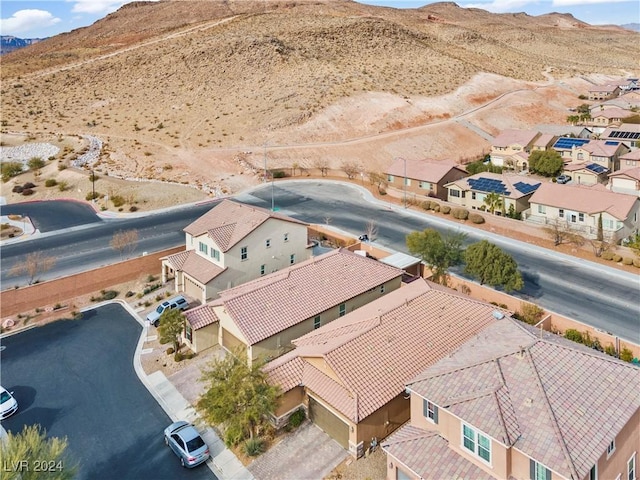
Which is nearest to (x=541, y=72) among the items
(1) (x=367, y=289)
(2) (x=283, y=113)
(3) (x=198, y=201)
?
(2) (x=283, y=113)

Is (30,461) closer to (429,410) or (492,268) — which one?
(429,410)

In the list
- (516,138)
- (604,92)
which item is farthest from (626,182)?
(604,92)

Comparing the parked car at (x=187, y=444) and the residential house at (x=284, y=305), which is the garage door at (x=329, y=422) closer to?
the residential house at (x=284, y=305)

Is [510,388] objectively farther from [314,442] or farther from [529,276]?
[529,276]

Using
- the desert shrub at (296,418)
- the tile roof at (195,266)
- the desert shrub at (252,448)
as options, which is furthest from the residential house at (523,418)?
the tile roof at (195,266)

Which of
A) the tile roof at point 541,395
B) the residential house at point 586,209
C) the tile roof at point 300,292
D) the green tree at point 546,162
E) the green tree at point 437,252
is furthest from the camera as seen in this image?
the green tree at point 546,162
